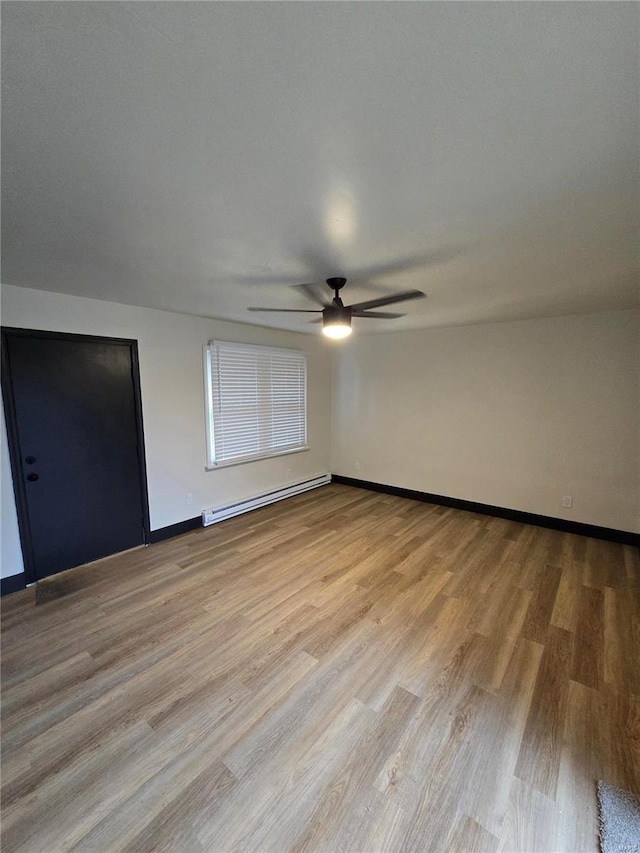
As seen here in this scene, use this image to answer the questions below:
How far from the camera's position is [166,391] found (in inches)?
141

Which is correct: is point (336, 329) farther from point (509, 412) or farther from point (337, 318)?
point (509, 412)

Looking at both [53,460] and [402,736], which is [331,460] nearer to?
[53,460]

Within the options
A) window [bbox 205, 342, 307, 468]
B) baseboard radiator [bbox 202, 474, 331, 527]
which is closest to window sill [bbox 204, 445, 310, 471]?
window [bbox 205, 342, 307, 468]

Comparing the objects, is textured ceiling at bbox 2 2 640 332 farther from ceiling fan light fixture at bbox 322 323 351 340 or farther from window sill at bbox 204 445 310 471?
window sill at bbox 204 445 310 471

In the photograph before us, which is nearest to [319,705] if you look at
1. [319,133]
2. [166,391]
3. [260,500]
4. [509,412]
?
[319,133]

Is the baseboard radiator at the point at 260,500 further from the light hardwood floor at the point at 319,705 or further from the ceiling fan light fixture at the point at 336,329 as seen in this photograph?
the ceiling fan light fixture at the point at 336,329

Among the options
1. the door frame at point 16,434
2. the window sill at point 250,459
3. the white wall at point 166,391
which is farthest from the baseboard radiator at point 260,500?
the door frame at point 16,434

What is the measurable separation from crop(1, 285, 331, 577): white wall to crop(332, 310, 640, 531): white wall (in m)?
1.75

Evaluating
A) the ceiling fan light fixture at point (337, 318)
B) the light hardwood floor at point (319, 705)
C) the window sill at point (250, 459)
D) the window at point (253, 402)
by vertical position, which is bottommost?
the light hardwood floor at point (319, 705)

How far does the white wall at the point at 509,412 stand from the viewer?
3527mm

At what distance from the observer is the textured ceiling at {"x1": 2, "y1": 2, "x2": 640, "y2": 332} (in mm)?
753

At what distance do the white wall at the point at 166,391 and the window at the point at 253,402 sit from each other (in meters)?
0.14

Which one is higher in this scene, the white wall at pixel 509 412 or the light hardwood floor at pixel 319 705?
the white wall at pixel 509 412

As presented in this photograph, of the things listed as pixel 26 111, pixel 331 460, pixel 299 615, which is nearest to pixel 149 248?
pixel 26 111
